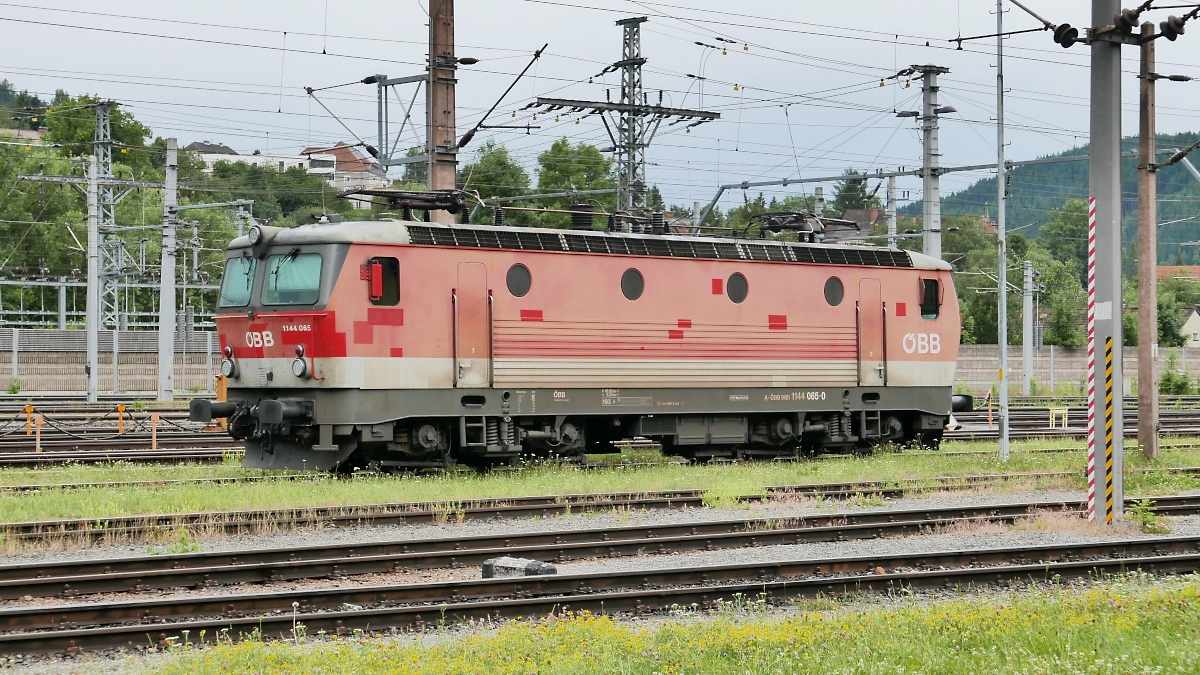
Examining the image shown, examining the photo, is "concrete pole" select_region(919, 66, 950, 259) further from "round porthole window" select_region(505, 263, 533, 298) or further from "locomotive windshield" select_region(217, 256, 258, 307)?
"locomotive windshield" select_region(217, 256, 258, 307)

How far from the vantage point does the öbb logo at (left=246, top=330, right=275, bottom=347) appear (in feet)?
60.8

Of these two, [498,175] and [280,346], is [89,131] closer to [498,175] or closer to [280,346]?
[498,175]

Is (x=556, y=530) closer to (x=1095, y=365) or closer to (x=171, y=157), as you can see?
(x=1095, y=365)

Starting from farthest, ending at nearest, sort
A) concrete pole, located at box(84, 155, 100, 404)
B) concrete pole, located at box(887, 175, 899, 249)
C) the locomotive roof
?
concrete pole, located at box(887, 175, 899, 249)
concrete pole, located at box(84, 155, 100, 404)
the locomotive roof

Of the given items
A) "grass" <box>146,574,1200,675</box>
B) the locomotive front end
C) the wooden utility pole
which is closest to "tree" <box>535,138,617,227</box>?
the wooden utility pole

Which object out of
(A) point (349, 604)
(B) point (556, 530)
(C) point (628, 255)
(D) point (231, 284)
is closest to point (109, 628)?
(A) point (349, 604)

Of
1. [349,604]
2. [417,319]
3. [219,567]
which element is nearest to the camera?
[349,604]

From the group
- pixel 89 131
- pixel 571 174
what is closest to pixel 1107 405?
pixel 571 174

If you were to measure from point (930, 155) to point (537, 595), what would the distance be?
24675 millimetres

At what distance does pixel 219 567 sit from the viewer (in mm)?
10945

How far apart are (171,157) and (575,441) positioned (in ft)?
73.9

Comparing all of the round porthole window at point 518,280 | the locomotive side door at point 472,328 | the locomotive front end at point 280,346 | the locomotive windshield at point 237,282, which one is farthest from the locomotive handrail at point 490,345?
the locomotive windshield at point 237,282

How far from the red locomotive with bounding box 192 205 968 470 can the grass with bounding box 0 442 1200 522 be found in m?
0.71

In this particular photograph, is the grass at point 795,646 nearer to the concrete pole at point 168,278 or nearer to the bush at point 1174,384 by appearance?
the concrete pole at point 168,278
